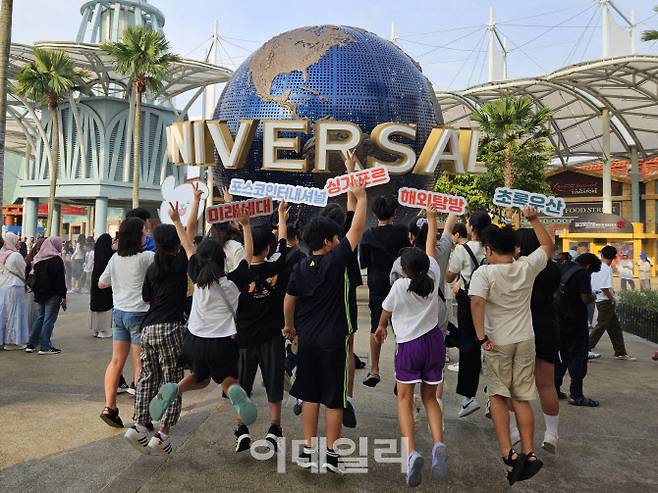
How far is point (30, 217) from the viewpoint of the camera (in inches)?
1249

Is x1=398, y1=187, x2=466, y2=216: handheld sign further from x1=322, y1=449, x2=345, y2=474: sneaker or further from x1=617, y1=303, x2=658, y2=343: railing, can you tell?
x1=617, y1=303, x2=658, y2=343: railing

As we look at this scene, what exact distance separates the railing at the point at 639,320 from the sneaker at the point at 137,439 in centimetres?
854

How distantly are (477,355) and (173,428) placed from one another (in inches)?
96.9

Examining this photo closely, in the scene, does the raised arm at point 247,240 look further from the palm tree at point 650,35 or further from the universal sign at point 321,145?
the palm tree at point 650,35

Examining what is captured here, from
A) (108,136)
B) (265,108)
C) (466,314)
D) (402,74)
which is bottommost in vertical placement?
(466,314)

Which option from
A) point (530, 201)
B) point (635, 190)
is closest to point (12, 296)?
point (530, 201)

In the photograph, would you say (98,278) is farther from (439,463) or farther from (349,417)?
(439,463)

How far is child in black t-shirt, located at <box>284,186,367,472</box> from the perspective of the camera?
305 cm

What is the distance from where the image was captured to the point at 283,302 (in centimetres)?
353

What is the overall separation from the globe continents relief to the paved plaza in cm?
481

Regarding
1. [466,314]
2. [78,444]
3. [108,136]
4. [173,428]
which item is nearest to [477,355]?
[466,314]

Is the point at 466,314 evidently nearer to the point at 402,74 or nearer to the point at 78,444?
the point at 78,444

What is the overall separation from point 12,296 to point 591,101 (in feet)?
109

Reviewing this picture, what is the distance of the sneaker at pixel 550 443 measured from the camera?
348 cm
